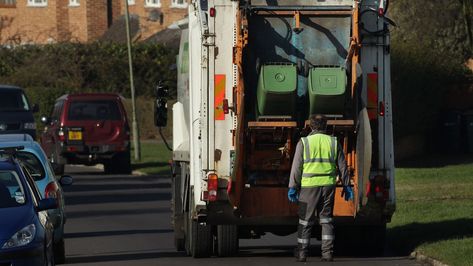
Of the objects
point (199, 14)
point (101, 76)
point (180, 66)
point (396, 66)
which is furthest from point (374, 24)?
point (101, 76)

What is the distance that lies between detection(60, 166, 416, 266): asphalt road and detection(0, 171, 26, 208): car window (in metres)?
2.26

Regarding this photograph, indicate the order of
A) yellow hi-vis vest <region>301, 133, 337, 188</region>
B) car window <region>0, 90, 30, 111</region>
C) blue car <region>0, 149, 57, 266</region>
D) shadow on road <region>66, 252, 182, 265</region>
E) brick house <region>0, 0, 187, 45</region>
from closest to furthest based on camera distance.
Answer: blue car <region>0, 149, 57, 266</region>, yellow hi-vis vest <region>301, 133, 337, 188</region>, shadow on road <region>66, 252, 182, 265</region>, car window <region>0, 90, 30, 111</region>, brick house <region>0, 0, 187, 45</region>

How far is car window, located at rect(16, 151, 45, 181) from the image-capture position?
15.1 metres

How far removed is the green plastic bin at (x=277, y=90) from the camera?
14117 millimetres

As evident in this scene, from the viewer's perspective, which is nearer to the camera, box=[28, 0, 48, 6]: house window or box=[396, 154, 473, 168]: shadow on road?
box=[396, 154, 473, 168]: shadow on road

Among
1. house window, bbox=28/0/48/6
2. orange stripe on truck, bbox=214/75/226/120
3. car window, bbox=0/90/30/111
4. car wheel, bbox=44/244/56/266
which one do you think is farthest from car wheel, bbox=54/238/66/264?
house window, bbox=28/0/48/6

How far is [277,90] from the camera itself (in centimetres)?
1409

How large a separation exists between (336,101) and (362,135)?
1.56ft

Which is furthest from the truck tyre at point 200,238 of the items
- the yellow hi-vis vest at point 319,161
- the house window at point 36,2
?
the house window at point 36,2

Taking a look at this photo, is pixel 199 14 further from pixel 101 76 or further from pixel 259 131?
pixel 101 76

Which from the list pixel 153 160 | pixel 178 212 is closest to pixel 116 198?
pixel 178 212

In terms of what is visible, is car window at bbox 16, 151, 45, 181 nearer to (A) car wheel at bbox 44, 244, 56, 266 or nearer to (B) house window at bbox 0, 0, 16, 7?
(A) car wheel at bbox 44, 244, 56, 266

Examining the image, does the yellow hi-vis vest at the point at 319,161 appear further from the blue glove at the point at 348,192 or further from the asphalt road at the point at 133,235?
the asphalt road at the point at 133,235

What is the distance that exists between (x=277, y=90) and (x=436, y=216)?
5.58 m
